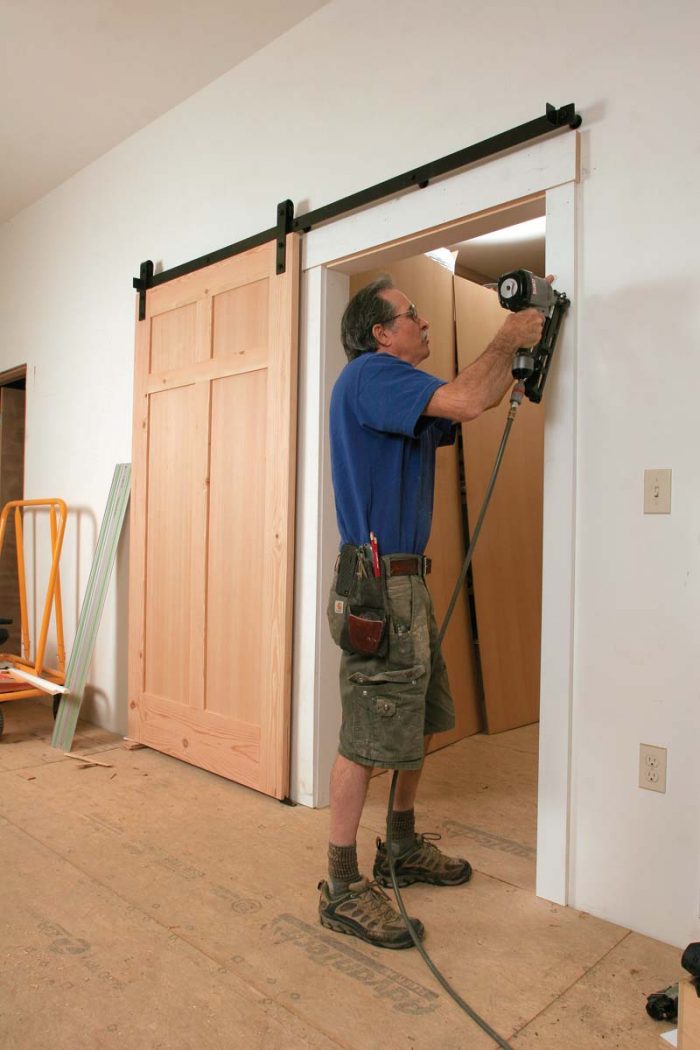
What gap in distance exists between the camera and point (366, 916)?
1913mm

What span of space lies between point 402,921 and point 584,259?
1.80 metres

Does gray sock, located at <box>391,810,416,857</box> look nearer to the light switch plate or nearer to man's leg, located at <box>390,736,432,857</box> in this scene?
man's leg, located at <box>390,736,432,857</box>

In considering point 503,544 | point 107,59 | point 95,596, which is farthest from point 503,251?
point 95,596

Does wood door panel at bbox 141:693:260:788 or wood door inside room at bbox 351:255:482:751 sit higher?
wood door inside room at bbox 351:255:482:751

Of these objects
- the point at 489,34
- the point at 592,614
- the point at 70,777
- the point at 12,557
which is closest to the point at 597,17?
the point at 489,34

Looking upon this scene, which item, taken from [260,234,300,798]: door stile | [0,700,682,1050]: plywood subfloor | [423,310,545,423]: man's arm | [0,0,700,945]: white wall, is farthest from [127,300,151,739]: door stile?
[423,310,545,423]: man's arm

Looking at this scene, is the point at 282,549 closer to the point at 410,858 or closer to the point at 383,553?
the point at 383,553

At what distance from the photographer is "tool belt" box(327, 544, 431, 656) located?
1.96 meters

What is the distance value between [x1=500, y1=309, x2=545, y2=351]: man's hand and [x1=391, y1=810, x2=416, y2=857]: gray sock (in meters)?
1.36

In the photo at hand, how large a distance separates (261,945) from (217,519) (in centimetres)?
170

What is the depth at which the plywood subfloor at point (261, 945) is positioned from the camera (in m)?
1.56

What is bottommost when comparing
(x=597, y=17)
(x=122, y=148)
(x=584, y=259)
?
(x=584, y=259)

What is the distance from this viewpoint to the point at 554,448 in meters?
2.11

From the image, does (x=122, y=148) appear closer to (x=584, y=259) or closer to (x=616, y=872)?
(x=584, y=259)
